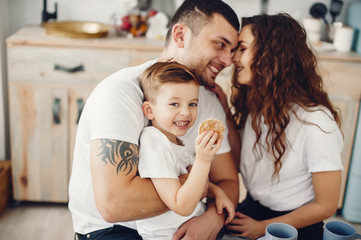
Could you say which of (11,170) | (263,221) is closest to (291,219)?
(263,221)

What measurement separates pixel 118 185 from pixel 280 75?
76cm

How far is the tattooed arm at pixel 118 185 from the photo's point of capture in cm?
125

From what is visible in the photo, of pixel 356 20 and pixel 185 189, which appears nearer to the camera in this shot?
pixel 185 189

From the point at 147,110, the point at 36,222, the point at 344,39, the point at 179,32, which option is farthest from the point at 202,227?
the point at 344,39

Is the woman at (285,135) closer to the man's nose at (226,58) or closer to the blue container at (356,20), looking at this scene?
the man's nose at (226,58)

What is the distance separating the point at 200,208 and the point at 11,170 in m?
1.84

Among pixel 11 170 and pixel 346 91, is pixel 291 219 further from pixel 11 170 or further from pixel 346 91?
pixel 11 170

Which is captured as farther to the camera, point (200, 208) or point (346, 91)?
point (346, 91)

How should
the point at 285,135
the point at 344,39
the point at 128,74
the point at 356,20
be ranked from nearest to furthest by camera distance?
1. the point at 128,74
2. the point at 285,135
3. the point at 344,39
4. the point at 356,20

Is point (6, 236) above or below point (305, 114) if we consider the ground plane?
below

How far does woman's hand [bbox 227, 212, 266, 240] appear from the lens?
150 cm

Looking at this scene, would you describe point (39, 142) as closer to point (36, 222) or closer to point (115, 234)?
point (36, 222)

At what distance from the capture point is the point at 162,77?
1344 mm

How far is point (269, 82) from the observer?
5.29 ft
